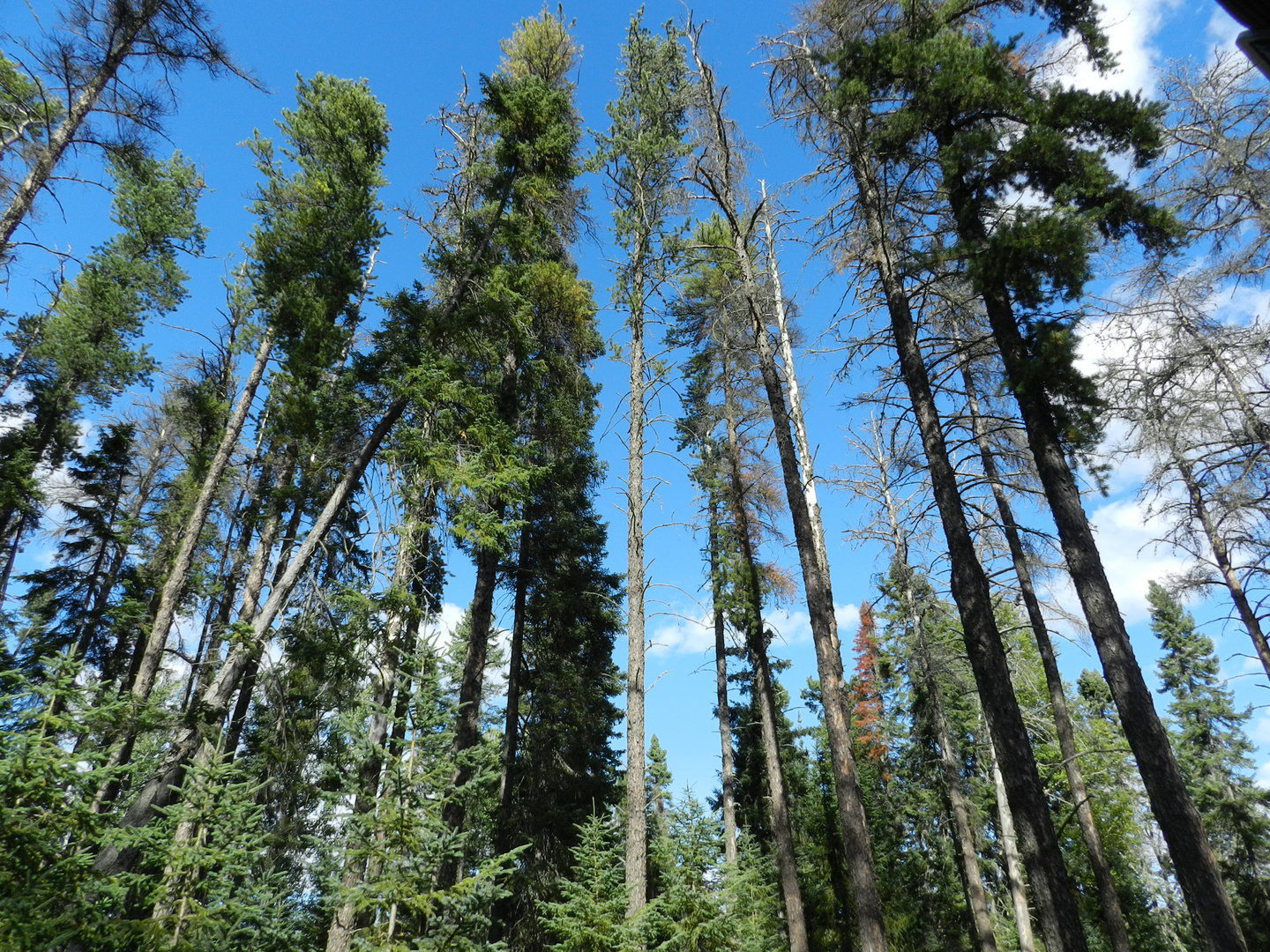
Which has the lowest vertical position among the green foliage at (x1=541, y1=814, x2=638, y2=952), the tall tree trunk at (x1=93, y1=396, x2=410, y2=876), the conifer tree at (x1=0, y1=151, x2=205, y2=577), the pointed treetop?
the green foliage at (x1=541, y1=814, x2=638, y2=952)

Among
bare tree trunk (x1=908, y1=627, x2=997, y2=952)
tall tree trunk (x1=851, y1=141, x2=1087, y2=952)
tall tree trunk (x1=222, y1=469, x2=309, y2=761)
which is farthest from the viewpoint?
bare tree trunk (x1=908, y1=627, x2=997, y2=952)

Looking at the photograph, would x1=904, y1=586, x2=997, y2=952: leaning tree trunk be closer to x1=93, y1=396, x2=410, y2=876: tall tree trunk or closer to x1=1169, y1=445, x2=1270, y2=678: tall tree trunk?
x1=1169, y1=445, x2=1270, y2=678: tall tree trunk

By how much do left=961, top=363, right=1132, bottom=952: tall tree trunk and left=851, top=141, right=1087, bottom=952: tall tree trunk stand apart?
2.66 metres

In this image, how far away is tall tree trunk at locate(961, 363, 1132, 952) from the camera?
1083cm

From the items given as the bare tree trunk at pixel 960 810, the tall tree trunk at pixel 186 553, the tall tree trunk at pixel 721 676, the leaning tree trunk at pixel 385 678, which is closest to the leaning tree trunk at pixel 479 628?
the leaning tree trunk at pixel 385 678

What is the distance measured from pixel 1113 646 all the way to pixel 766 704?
934 cm

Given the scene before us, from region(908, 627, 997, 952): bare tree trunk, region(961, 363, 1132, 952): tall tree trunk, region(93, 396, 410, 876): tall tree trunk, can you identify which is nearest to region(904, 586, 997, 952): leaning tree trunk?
region(908, 627, 997, 952): bare tree trunk

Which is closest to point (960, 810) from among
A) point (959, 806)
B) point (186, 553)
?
point (959, 806)

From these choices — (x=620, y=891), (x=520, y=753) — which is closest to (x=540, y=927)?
(x=520, y=753)

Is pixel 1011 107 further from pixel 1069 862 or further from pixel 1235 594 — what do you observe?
pixel 1069 862

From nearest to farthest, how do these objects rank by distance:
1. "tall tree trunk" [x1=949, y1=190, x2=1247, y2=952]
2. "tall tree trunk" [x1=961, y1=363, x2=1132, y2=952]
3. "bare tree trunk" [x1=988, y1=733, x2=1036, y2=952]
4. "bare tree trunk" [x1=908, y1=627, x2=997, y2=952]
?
"tall tree trunk" [x1=949, y1=190, x2=1247, y2=952]
"tall tree trunk" [x1=961, y1=363, x2=1132, y2=952]
"bare tree trunk" [x1=988, y1=733, x2=1036, y2=952]
"bare tree trunk" [x1=908, y1=627, x2=997, y2=952]

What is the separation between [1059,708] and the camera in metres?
11.8

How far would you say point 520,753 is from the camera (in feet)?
47.6

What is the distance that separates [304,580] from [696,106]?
10.7 m
